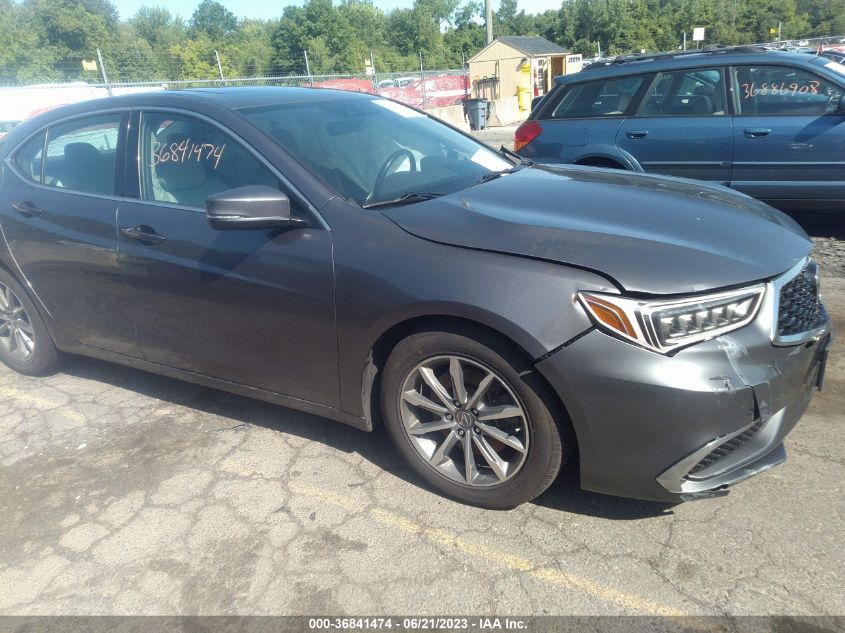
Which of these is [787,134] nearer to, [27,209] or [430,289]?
[430,289]

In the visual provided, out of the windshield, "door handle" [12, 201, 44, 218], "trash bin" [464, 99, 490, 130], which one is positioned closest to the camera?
the windshield

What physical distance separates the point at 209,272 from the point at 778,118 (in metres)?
5.12

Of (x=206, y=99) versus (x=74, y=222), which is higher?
(x=206, y=99)

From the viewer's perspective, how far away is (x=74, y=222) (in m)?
3.60

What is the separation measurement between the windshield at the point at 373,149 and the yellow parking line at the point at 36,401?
2109 mm

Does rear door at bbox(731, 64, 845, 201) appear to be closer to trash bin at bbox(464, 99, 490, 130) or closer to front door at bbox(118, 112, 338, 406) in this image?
front door at bbox(118, 112, 338, 406)

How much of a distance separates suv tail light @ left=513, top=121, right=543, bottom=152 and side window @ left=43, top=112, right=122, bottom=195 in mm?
4146

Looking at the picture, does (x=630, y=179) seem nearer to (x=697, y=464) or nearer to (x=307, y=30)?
(x=697, y=464)

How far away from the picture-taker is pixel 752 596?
7.11 ft

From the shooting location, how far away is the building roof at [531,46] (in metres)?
30.3

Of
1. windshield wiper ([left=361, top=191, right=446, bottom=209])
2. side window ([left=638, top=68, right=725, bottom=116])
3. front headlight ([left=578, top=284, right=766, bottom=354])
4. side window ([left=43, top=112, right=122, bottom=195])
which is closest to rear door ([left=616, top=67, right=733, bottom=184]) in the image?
side window ([left=638, top=68, right=725, bottom=116])

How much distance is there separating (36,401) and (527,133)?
5.09m

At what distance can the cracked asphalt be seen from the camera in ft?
7.46

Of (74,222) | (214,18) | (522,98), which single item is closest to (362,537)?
(74,222)
